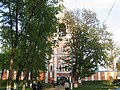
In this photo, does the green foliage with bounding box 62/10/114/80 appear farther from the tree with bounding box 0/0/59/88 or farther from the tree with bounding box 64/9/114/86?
the tree with bounding box 0/0/59/88

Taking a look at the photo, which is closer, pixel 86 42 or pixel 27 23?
pixel 27 23

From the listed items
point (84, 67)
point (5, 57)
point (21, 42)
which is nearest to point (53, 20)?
point (21, 42)

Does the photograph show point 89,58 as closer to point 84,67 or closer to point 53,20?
point 84,67

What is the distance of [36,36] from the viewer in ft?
104

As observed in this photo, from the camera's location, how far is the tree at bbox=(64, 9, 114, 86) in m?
53.9

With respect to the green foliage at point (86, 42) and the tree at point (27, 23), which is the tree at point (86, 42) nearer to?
the green foliage at point (86, 42)

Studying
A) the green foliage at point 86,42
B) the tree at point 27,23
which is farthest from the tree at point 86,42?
the tree at point 27,23

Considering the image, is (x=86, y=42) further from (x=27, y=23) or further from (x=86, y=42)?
(x=27, y=23)

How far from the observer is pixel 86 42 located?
178 ft

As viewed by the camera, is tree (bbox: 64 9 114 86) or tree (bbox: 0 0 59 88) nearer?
tree (bbox: 0 0 59 88)

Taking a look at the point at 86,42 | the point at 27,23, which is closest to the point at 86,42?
the point at 86,42

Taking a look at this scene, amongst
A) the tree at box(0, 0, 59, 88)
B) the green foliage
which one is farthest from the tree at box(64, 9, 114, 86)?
the tree at box(0, 0, 59, 88)

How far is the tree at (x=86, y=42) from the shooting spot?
177 feet

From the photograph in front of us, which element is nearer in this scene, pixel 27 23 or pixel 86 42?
pixel 27 23
